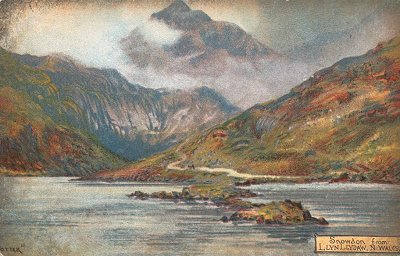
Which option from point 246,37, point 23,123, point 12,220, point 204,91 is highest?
point 246,37

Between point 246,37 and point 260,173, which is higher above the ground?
point 246,37

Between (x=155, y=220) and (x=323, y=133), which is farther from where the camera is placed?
(x=323, y=133)

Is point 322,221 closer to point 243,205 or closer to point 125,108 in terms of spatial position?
point 243,205

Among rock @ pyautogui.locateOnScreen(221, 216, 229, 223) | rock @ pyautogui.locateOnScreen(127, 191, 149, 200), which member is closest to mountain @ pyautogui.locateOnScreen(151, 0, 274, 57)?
rock @ pyautogui.locateOnScreen(127, 191, 149, 200)

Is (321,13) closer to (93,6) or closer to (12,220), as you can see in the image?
(93,6)

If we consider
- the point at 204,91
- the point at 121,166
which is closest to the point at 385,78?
the point at 204,91

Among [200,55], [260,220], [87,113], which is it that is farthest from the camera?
[200,55]

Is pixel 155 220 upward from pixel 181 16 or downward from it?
downward
